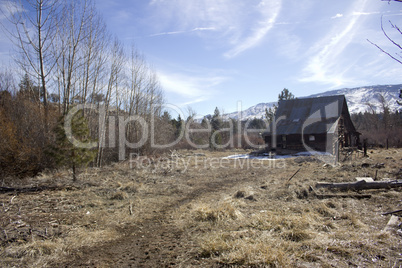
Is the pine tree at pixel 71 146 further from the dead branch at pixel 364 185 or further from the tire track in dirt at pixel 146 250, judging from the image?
the dead branch at pixel 364 185

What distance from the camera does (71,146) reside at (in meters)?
9.13

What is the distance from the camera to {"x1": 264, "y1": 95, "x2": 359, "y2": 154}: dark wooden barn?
963 inches

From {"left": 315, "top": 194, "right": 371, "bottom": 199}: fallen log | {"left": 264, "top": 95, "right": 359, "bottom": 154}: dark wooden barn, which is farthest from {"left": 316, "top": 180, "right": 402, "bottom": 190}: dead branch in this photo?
{"left": 264, "top": 95, "right": 359, "bottom": 154}: dark wooden barn

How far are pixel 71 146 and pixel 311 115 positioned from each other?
981 inches

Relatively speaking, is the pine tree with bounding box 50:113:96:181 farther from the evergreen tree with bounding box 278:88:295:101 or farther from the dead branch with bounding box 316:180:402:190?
the evergreen tree with bounding box 278:88:295:101

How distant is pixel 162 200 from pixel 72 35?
1202cm

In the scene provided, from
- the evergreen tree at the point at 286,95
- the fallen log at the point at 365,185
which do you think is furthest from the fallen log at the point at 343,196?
the evergreen tree at the point at 286,95

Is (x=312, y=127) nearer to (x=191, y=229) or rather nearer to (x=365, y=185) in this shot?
(x=365, y=185)

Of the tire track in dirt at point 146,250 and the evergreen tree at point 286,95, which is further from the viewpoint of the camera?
the evergreen tree at point 286,95

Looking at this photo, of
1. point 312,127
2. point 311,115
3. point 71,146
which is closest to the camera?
point 71,146

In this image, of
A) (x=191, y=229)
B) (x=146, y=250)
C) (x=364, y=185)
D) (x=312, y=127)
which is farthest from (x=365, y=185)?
(x=312, y=127)

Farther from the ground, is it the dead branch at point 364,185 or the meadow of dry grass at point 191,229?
the dead branch at point 364,185

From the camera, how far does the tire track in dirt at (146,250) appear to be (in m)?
3.93

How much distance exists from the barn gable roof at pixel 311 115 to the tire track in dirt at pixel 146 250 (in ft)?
74.3
